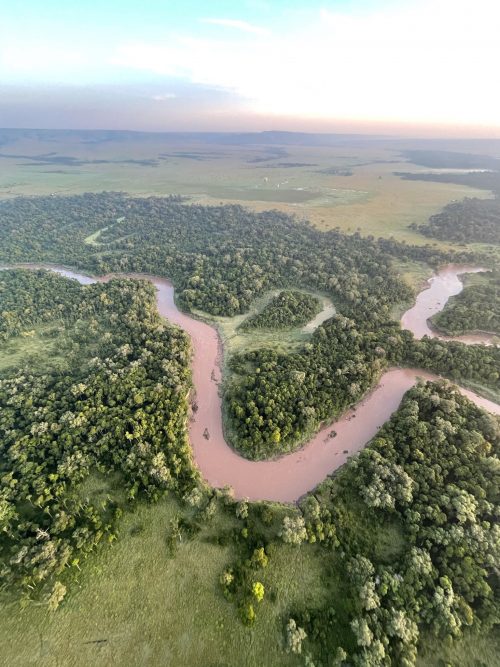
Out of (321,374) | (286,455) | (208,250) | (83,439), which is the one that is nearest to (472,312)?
(321,374)

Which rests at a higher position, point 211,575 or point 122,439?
point 122,439

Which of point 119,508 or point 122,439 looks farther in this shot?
point 122,439

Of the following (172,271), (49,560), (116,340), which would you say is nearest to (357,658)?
(49,560)

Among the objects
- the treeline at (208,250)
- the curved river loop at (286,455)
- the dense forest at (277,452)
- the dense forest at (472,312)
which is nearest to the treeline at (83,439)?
the dense forest at (277,452)

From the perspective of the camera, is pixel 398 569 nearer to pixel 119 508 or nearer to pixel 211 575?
pixel 211 575

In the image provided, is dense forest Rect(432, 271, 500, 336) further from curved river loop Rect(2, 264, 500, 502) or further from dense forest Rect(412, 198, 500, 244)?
dense forest Rect(412, 198, 500, 244)

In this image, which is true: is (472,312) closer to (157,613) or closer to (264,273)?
(264,273)
